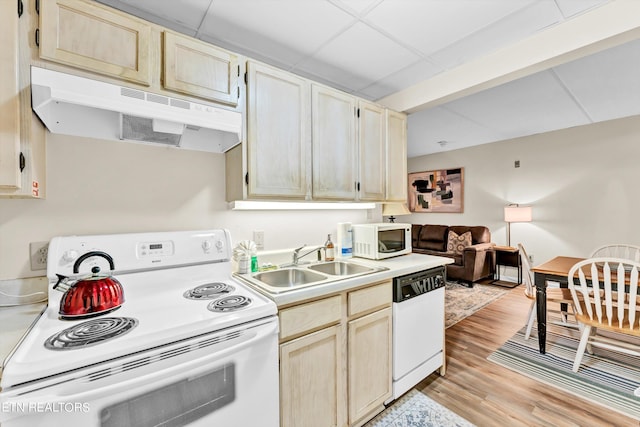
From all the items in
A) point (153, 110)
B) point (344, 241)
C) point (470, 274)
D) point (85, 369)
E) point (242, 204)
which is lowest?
point (470, 274)

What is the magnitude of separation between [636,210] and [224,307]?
5349 mm

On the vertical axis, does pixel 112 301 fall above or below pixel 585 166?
below

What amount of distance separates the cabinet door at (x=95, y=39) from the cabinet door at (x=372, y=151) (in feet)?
4.82

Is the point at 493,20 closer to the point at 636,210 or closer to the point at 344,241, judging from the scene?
the point at 344,241

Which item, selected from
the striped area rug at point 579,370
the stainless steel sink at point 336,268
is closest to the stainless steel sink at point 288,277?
the stainless steel sink at point 336,268

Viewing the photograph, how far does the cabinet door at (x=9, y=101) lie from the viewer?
1.03 metres

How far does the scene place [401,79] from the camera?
8.07 ft

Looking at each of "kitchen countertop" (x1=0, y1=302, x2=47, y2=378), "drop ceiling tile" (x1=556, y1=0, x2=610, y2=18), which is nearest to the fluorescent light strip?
"kitchen countertop" (x1=0, y1=302, x2=47, y2=378)

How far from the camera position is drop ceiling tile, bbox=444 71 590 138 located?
→ 9.59ft

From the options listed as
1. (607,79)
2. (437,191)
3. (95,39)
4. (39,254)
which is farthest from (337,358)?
(437,191)

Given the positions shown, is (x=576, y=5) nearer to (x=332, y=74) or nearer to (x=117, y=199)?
(x=332, y=74)

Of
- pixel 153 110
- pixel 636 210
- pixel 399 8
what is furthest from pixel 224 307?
pixel 636 210

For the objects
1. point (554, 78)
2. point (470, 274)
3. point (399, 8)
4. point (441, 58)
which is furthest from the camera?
point (470, 274)

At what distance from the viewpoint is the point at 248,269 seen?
1785 mm
